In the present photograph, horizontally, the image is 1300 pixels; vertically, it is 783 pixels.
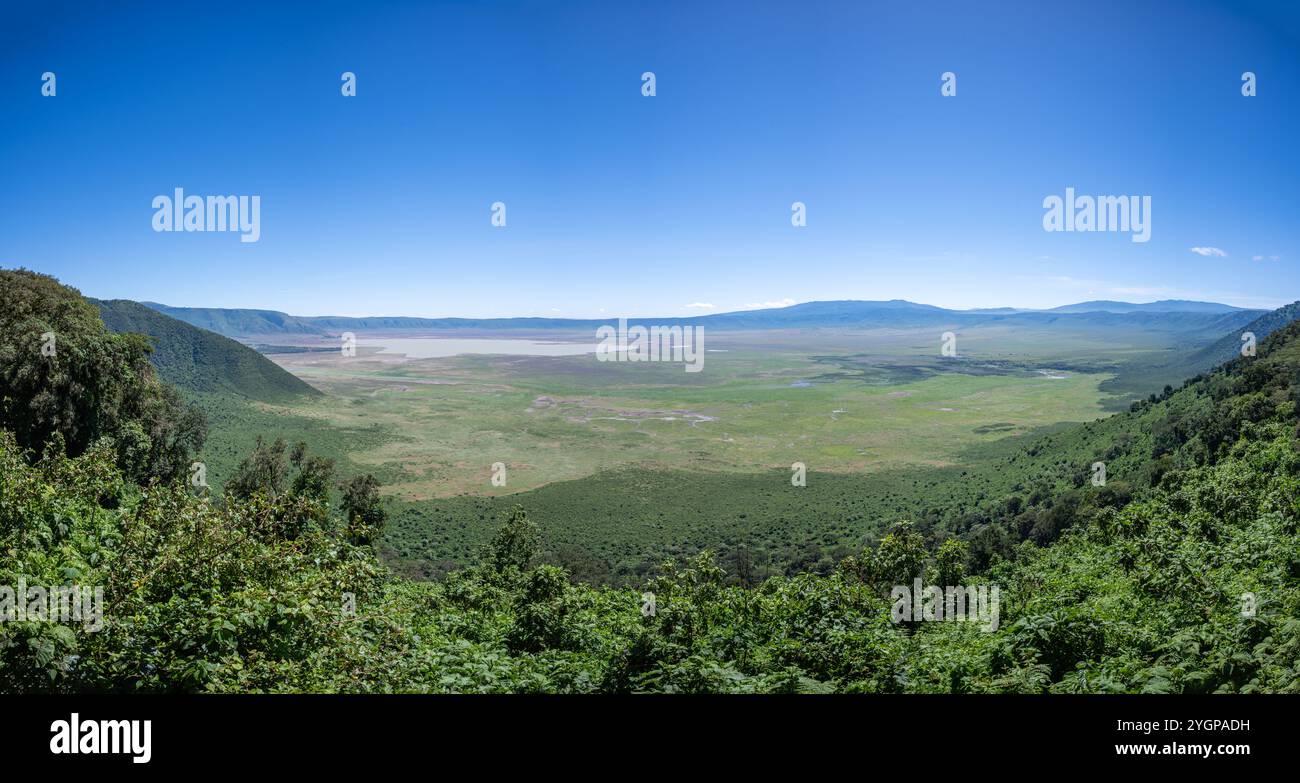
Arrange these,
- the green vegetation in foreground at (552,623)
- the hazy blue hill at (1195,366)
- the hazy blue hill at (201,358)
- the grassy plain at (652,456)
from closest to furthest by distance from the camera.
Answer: the green vegetation in foreground at (552,623)
the grassy plain at (652,456)
the hazy blue hill at (201,358)
the hazy blue hill at (1195,366)

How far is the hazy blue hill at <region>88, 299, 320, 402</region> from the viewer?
112119 millimetres

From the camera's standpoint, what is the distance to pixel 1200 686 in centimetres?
711

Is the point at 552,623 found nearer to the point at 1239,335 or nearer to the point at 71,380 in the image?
the point at 71,380

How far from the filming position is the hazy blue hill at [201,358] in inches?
4414

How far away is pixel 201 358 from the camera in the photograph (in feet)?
392

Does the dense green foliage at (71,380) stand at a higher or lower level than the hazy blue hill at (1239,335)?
lower

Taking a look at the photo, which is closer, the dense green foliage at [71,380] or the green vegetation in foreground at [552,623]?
the green vegetation in foreground at [552,623]

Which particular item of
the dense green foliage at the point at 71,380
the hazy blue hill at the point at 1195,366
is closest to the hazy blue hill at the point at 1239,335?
the hazy blue hill at the point at 1195,366

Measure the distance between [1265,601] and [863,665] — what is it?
634 centimetres

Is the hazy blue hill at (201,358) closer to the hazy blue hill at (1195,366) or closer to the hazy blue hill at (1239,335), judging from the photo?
the hazy blue hill at (1195,366)

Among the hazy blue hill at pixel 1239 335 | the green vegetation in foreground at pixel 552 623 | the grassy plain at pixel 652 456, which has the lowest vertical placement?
the grassy plain at pixel 652 456

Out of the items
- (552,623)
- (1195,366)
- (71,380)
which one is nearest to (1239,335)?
(1195,366)
